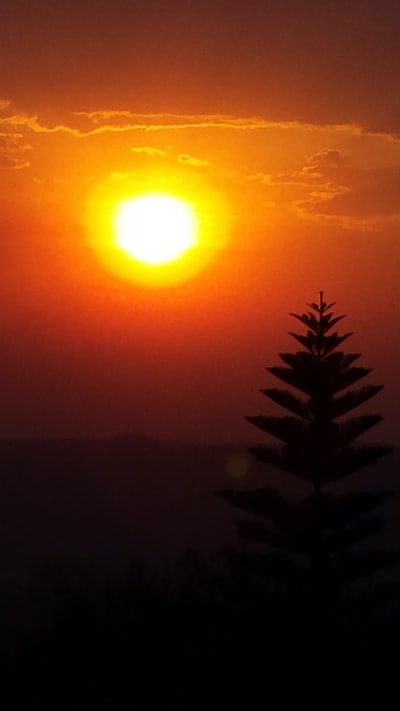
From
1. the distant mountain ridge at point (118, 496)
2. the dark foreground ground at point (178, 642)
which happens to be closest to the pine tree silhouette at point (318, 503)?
the dark foreground ground at point (178, 642)

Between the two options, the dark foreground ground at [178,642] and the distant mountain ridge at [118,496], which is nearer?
the dark foreground ground at [178,642]

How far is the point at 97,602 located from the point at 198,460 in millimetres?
37692

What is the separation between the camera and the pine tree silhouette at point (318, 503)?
23969 mm

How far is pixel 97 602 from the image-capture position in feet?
87.2

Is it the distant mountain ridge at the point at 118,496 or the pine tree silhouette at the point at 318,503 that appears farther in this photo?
the distant mountain ridge at the point at 118,496

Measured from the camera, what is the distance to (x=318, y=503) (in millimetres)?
24344

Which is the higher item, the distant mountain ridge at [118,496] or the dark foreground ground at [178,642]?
the distant mountain ridge at [118,496]

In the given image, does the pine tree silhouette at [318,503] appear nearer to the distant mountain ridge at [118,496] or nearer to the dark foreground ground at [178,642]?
the dark foreground ground at [178,642]

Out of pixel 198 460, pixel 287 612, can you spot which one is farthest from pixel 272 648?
pixel 198 460

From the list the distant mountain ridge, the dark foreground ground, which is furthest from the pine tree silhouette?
the distant mountain ridge

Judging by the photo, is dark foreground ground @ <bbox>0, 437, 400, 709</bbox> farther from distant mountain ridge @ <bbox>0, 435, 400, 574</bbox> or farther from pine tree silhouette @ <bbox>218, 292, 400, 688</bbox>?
distant mountain ridge @ <bbox>0, 435, 400, 574</bbox>

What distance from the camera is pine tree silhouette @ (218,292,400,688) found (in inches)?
944

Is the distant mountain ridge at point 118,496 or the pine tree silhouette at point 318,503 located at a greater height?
the distant mountain ridge at point 118,496

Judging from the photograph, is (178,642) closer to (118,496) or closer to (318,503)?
(318,503)
